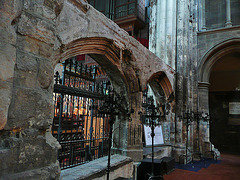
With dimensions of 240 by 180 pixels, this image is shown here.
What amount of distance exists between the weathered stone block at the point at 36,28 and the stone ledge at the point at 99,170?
5.26ft

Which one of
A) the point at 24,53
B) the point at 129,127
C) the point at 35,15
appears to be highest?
the point at 35,15

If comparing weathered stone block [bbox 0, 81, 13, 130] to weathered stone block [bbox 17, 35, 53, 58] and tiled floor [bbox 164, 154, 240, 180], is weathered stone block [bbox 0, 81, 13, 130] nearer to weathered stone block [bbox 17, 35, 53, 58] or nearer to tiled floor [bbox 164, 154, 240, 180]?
weathered stone block [bbox 17, 35, 53, 58]

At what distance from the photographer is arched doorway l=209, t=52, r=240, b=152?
10508 mm

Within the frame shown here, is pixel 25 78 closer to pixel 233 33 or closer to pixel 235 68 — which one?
pixel 233 33

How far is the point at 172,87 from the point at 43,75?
513cm

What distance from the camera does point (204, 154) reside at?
752 centimetres

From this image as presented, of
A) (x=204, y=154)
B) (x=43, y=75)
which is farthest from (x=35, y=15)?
(x=204, y=154)

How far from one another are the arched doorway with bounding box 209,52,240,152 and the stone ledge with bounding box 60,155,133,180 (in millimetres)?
8381

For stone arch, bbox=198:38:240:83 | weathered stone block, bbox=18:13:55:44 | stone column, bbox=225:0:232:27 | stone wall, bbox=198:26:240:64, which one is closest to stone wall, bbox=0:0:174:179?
weathered stone block, bbox=18:13:55:44

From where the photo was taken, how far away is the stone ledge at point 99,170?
2502 mm

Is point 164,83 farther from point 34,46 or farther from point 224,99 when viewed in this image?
point 224,99

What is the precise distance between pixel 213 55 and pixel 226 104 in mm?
3991

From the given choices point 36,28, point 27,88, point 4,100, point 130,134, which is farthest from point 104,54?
point 4,100

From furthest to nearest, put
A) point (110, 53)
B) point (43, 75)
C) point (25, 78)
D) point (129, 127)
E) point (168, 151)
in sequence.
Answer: point (168, 151) < point (129, 127) < point (110, 53) < point (43, 75) < point (25, 78)
